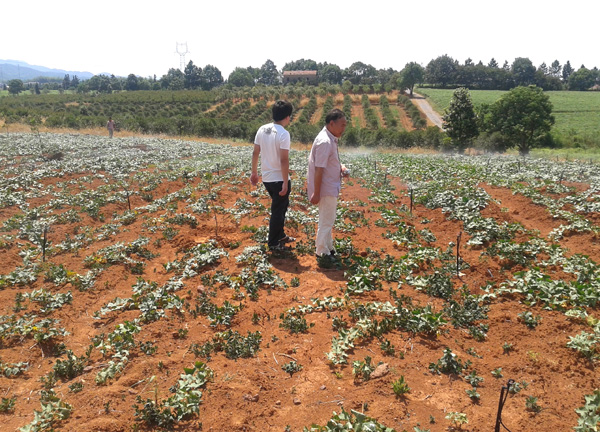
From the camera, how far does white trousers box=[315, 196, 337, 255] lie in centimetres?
607

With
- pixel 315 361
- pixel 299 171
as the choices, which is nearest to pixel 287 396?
pixel 315 361

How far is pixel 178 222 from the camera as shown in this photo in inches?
353

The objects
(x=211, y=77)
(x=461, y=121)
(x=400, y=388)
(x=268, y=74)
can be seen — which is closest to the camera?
(x=400, y=388)

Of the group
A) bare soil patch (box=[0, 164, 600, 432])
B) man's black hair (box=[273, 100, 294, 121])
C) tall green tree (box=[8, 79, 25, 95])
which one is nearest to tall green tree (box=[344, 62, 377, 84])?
tall green tree (box=[8, 79, 25, 95])

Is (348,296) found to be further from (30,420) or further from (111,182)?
(111,182)

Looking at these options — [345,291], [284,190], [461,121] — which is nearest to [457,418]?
[345,291]

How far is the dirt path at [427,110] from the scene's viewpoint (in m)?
71.8

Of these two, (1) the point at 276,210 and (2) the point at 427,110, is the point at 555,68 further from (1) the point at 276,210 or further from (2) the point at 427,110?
(1) the point at 276,210

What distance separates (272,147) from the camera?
629 centimetres

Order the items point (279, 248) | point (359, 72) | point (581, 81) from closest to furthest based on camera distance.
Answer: point (279, 248), point (581, 81), point (359, 72)

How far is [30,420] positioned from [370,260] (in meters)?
4.91

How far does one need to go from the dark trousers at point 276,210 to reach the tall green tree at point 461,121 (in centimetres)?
4591

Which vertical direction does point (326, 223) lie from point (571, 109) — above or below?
below

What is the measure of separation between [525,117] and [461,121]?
7.88 metres
